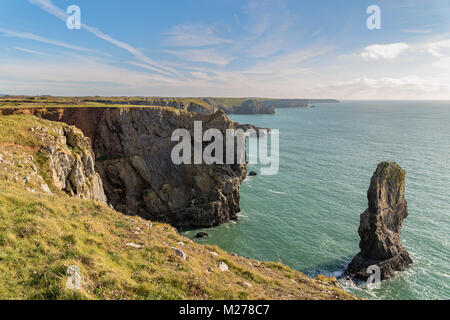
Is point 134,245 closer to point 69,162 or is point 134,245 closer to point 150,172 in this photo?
point 69,162

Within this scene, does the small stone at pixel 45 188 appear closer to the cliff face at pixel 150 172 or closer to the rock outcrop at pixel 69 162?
the rock outcrop at pixel 69 162

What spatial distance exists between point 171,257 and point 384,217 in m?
36.0

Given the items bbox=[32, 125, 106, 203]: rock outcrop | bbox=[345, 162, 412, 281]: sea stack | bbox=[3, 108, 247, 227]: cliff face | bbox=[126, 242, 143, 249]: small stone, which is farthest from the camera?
bbox=[3, 108, 247, 227]: cliff face

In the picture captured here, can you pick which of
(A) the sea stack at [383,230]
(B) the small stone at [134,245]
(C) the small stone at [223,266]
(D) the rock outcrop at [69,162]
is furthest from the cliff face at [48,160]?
(A) the sea stack at [383,230]

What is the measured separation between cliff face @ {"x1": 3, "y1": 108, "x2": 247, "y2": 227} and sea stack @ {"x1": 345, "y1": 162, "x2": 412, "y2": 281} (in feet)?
77.9

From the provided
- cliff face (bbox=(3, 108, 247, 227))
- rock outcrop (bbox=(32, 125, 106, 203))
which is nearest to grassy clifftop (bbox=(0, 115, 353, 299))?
rock outcrop (bbox=(32, 125, 106, 203))

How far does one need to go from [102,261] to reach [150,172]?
39.6 m

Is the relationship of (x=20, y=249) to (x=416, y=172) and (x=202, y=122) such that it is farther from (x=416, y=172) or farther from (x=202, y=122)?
(x=416, y=172)

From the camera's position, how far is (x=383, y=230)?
3462cm

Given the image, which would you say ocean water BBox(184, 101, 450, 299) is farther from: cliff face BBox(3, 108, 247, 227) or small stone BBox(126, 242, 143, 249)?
small stone BBox(126, 242, 143, 249)

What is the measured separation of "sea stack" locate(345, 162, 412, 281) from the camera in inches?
1292

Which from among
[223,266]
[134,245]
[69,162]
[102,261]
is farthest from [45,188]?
[223,266]

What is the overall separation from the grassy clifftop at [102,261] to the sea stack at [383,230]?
22.0 m

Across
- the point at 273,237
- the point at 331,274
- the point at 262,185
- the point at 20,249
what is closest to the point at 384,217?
the point at 331,274
